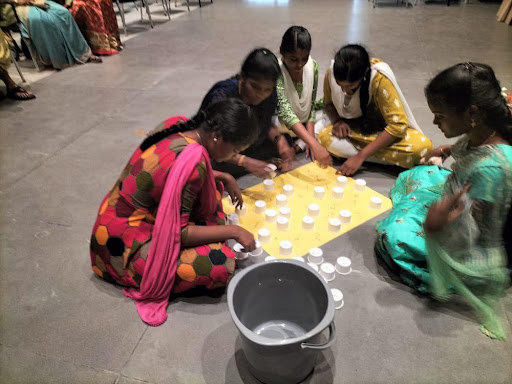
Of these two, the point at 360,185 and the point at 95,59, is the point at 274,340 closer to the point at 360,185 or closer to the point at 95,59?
the point at 360,185

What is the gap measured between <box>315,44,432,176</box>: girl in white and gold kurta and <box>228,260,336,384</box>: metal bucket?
1.09m

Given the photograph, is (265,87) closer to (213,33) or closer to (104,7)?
(104,7)

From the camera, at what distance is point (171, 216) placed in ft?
4.37

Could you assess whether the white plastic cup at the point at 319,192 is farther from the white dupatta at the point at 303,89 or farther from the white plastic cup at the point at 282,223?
the white dupatta at the point at 303,89

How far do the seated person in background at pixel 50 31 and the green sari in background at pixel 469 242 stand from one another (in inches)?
160

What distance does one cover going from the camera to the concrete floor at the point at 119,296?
127cm

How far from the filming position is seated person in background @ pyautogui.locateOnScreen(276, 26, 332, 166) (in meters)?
2.04

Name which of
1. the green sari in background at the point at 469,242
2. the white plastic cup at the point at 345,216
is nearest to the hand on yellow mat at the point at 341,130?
the white plastic cup at the point at 345,216

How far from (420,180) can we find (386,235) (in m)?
0.49

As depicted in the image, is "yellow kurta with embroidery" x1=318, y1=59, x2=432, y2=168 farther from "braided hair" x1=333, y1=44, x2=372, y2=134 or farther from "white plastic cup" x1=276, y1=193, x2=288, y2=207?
"white plastic cup" x1=276, y1=193, x2=288, y2=207

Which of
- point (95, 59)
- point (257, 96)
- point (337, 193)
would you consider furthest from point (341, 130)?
point (95, 59)

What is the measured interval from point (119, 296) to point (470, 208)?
55.3 inches

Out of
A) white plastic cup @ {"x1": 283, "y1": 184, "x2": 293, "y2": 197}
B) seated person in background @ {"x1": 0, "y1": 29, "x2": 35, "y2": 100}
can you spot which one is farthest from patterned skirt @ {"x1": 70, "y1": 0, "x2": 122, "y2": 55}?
white plastic cup @ {"x1": 283, "y1": 184, "x2": 293, "y2": 197}

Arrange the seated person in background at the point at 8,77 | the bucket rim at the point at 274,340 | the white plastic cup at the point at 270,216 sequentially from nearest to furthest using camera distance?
1. the bucket rim at the point at 274,340
2. the white plastic cup at the point at 270,216
3. the seated person in background at the point at 8,77
